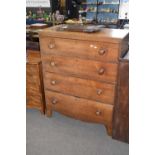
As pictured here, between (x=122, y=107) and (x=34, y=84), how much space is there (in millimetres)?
965

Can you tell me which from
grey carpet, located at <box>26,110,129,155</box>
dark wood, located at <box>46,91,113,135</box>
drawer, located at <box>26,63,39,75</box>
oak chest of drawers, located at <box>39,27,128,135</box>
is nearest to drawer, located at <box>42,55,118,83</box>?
oak chest of drawers, located at <box>39,27,128,135</box>

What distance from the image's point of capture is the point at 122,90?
1.61 m

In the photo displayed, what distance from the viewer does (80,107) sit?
1.88m

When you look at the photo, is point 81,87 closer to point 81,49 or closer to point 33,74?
point 81,49

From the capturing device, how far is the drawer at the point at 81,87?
169cm

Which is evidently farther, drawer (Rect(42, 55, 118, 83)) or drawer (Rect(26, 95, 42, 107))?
drawer (Rect(26, 95, 42, 107))

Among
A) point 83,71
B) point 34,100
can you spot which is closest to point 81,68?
point 83,71

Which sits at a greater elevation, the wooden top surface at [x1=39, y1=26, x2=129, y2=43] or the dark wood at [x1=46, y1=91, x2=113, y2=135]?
the wooden top surface at [x1=39, y1=26, x2=129, y2=43]

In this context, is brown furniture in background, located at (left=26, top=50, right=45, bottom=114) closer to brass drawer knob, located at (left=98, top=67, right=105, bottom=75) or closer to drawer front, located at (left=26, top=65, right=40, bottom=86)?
drawer front, located at (left=26, top=65, right=40, bottom=86)

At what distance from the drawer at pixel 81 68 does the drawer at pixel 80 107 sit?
0.25m

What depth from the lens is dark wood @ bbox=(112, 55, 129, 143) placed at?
1.55m

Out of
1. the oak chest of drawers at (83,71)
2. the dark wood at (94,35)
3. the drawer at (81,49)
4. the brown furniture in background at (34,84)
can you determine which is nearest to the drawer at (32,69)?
the brown furniture in background at (34,84)

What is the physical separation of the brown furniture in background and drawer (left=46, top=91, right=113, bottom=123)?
116mm
